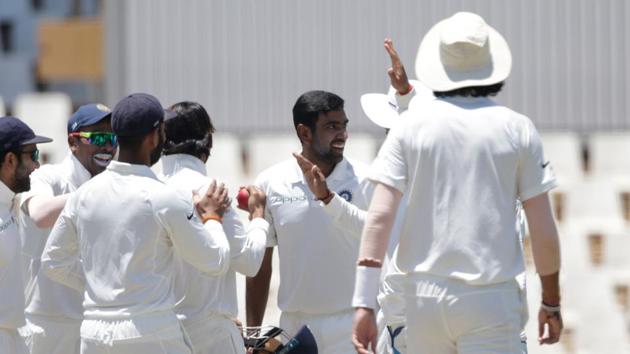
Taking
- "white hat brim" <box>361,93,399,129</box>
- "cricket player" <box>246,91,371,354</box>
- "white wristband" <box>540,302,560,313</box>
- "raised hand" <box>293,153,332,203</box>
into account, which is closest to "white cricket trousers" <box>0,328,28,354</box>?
"cricket player" <box>246,91,371,354</box>

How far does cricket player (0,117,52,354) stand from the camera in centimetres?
636

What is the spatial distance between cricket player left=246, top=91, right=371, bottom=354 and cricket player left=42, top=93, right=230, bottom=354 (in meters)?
1.17

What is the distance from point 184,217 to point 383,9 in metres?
7.78

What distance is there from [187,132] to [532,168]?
1.77 metres

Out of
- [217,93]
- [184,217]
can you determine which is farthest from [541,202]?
[217,93]

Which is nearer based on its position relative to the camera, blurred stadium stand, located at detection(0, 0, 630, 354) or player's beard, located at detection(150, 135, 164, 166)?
player's beard, located at detection(150, 135, 164, 166)

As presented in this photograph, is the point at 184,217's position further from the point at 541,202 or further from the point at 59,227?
the point at 541,202

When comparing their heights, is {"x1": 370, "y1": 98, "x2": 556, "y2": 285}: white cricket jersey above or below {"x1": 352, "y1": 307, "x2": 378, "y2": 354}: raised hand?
above

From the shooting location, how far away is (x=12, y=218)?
6480 mm

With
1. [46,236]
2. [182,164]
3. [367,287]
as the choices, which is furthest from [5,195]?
[367,287]

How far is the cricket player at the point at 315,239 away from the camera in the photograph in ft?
23.4

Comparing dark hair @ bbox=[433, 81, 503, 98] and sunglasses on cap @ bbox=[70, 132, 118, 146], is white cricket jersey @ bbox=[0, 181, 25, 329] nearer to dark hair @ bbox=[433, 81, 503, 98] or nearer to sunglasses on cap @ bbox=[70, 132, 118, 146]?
sunglasses on cap @ bbox=[70, 132, 118, 146]

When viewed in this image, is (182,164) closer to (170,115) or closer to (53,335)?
(170,115)

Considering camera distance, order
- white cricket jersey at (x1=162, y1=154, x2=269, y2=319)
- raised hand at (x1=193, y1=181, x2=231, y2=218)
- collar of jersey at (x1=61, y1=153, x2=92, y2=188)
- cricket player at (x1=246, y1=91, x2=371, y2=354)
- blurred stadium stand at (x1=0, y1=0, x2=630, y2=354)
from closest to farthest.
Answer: raised hand at (x1=193, y1=181, x2=231, y2=218), white cricket jersey at (x1=162, y1=154, x2=269, y2=319), collar of jersey at (x1=61, y1=153, x2=92, y2=188), cricket player at (x1=246, y1=91, x2=371, y2=354), blurred stadium stand at (x1=0, y1=0, x2=630, y2=354)
